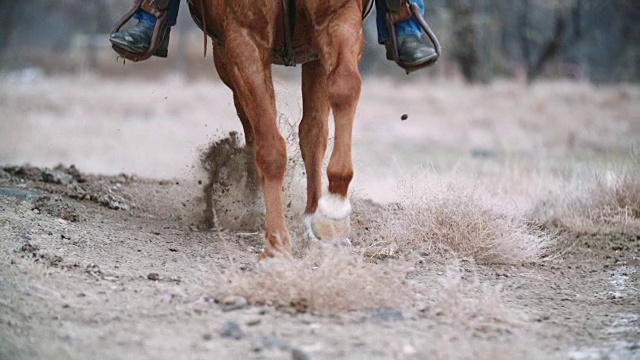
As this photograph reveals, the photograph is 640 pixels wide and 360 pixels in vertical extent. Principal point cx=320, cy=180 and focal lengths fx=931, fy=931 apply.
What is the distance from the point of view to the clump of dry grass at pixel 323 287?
15.3ft

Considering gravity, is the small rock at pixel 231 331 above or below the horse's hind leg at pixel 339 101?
below

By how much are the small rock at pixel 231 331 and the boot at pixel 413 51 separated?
9.09ft

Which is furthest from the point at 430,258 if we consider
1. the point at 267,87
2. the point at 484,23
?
the point at 484,23

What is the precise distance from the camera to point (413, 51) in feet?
21.0

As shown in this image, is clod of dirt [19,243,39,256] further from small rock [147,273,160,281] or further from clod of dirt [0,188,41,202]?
clod of dirt [0,188,41,202]

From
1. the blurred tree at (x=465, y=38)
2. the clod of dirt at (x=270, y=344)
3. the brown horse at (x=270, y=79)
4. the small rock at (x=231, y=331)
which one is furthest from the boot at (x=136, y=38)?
the blurred tree at (x=465, y=38)

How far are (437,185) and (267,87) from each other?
2.13 meters

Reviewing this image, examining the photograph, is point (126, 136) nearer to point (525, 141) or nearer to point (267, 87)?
point (525, 141)

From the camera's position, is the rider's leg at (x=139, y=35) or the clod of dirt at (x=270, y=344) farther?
the rider's leg at (x=139, y=35)

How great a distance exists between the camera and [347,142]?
5.64m

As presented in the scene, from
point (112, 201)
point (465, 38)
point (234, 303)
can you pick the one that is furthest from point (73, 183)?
point (465, 38)

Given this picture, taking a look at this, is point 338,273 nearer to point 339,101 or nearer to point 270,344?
point 270,344

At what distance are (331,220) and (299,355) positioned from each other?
67.6 inches

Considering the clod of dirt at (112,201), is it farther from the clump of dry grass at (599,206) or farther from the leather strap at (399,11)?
the clump of dry grass at (599,206)
